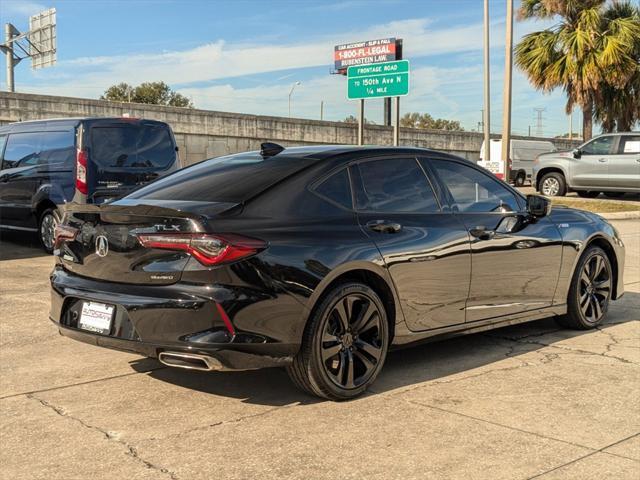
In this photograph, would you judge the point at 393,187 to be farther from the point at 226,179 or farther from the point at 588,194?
the point at 588,194

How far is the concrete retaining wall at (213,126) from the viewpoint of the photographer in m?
25.4

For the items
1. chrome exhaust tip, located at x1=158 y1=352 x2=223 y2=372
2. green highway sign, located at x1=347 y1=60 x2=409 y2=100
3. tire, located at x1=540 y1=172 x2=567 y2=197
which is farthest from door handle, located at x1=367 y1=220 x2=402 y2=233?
green highway sign, located at x1=347 y1=60 x2=409 y2=100

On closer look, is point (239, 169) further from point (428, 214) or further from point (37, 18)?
point (37, 18)

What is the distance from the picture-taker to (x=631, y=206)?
20219 millimetres

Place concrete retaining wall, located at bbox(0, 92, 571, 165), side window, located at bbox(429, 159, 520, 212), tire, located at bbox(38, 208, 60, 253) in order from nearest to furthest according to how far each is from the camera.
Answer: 1. side window, located at bbox(429, 159, 520, 212)
2. tire, located at bbox(38, 208, 60, 253)
3. concrete retaining wall, located at bbox(0, 92, 571, 165)

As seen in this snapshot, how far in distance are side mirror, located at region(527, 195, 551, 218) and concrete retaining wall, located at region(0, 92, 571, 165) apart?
21995 mm

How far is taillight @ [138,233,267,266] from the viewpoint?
3893 millimetres

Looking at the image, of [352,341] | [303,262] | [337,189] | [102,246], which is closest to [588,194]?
[337,189]

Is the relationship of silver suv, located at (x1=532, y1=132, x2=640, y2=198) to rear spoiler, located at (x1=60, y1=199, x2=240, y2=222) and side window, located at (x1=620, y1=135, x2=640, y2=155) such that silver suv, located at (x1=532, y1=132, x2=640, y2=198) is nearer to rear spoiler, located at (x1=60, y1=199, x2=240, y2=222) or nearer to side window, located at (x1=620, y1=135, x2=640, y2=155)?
side window, located at (x1=620, y1=135, x2=640, y2=155)

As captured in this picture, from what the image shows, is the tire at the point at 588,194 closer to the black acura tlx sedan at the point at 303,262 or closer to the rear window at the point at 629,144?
the rear window at the point at 629,144

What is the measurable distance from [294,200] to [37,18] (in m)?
44.8

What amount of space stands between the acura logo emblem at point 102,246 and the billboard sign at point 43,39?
42.9 m

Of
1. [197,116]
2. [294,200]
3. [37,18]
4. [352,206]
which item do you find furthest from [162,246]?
[37,18]

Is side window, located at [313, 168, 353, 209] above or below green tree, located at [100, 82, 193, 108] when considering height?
below
